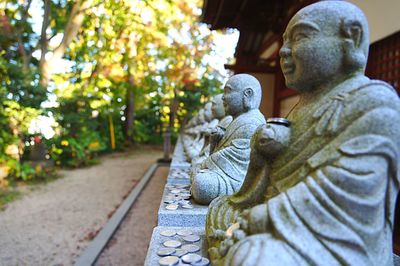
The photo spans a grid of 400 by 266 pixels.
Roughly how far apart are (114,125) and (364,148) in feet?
51.9

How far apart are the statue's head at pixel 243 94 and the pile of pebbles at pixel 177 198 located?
114cm

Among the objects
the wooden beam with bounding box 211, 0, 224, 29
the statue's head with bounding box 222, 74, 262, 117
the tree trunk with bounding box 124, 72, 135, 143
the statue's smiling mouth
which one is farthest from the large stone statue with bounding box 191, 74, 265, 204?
the tree trunk with bounding box 124, 72, 135, 143

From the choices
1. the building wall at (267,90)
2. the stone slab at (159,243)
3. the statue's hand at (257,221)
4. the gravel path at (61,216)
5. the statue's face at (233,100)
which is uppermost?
the building wall at (267,90)

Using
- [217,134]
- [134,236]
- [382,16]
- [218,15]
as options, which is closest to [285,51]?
[217,134]

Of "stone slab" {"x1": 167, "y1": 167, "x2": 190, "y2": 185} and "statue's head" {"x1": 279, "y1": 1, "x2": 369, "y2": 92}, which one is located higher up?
"statue's head" {"x1": 279, "y1": 1, "x2": 369, "y2": 92}

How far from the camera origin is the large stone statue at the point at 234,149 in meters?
3.08

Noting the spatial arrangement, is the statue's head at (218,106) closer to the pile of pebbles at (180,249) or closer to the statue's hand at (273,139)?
the pile of pebbles at (180,249)

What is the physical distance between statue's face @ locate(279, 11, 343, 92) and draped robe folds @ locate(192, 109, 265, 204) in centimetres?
132

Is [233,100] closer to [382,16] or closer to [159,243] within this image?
[159,243]

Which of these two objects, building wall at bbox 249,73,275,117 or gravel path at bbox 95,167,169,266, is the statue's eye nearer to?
gravel path at bbox 95,167,169,266

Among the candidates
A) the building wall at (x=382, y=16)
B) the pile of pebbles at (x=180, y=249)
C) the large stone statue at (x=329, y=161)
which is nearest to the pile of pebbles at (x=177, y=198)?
the pile of pebbles at (x=180, y=249)

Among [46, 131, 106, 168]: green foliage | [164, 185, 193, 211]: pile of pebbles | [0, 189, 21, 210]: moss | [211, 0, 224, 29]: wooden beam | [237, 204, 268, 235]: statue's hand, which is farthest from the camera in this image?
[46, 131, 106, 168]: green foliage

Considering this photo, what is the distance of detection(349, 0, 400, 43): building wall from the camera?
3.48 m

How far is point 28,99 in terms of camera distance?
823 centimetres
